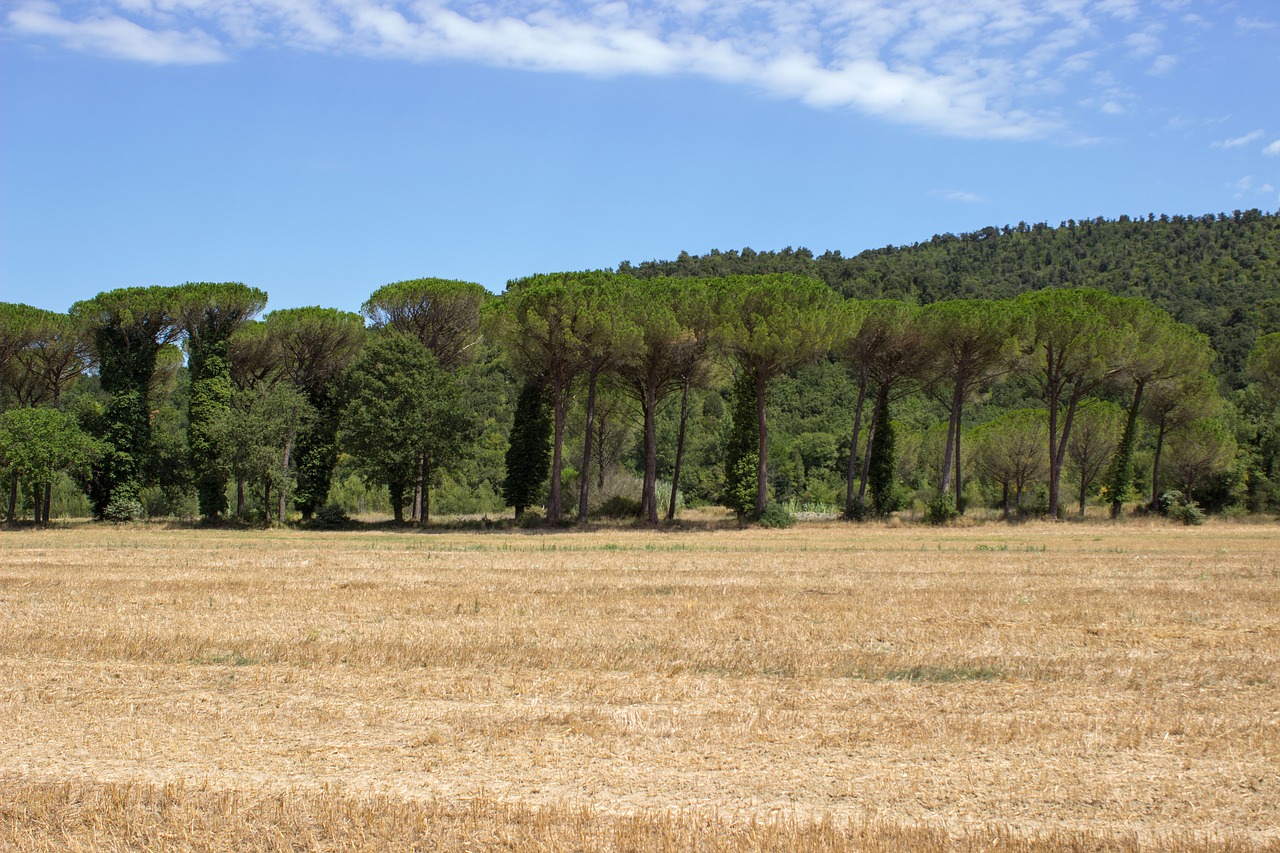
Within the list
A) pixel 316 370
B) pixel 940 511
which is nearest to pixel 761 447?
pixel 940 511

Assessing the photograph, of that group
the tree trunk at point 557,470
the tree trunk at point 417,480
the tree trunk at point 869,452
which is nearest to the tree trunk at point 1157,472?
the tree trunk at point 869,452

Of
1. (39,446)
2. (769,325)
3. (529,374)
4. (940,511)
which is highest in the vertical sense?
(769,325)

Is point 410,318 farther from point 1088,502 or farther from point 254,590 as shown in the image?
point 1088,502

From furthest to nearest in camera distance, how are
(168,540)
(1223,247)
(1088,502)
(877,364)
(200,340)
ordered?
(1223,247) → (1088,502) → (877,364) → (200,340) → (168,540)

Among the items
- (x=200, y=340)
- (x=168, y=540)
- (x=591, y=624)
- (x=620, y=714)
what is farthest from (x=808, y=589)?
(x=200, y=340)

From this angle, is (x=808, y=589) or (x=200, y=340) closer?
(x=808, y=589)

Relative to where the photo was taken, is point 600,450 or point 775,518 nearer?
point 775,518

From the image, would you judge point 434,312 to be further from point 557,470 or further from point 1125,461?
point 1125,461

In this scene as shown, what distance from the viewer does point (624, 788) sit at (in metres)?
8.10

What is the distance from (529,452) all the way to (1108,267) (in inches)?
3299

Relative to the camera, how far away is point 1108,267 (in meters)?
107

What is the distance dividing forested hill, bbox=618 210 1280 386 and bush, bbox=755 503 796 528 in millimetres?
39261

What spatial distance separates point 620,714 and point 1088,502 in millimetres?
65349

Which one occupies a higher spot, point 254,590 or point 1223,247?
point 1223,247
